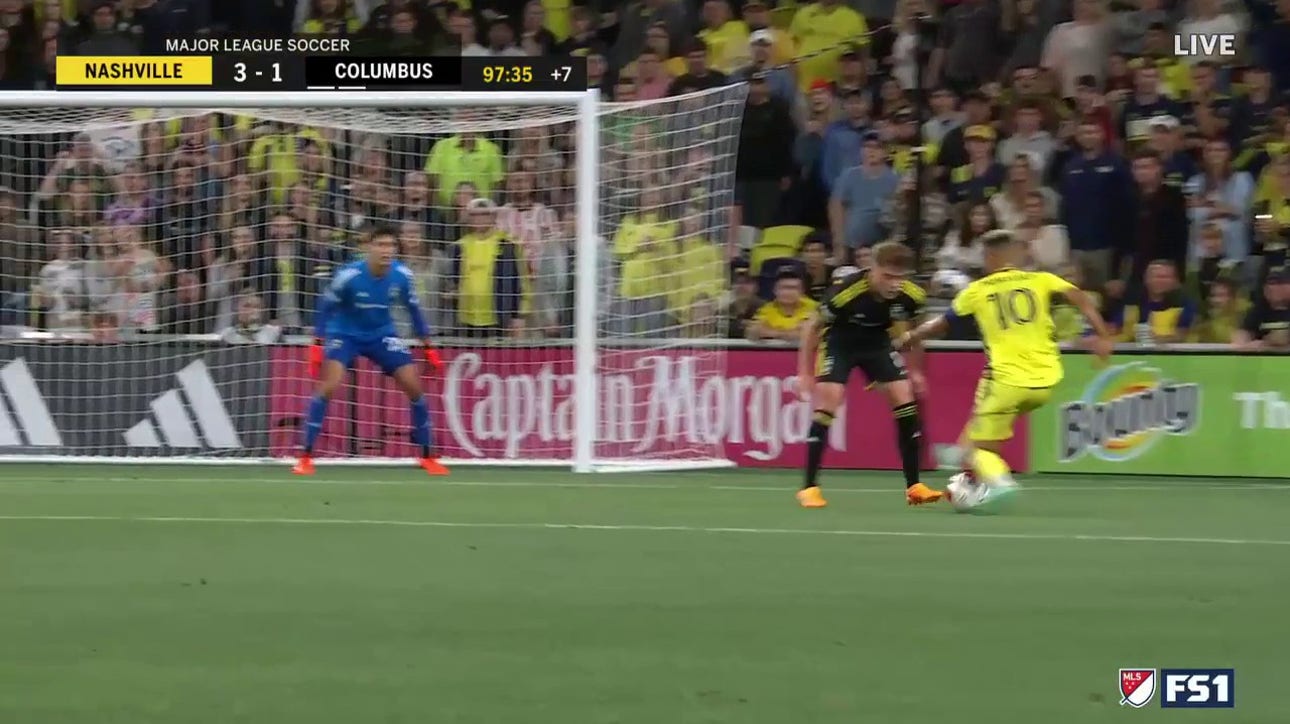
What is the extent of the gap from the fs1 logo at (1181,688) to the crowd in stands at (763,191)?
974cm

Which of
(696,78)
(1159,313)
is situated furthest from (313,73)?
(1159,313)

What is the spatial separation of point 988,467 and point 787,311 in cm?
494

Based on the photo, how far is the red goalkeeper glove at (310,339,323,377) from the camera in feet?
53.1

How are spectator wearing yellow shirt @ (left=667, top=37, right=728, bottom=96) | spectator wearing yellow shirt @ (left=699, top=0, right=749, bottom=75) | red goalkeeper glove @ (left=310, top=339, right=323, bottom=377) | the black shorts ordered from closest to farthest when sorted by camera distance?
the black shorts
red goalkeeper glove @ (left=310, top=339, right=323, bottom=377)
spectator wearing yellow shirt @ (left=667, top=37, right=728, bottom=96)
spectator wearing yellow shirt @ (left=699, top=0, right=749, bottom=75)

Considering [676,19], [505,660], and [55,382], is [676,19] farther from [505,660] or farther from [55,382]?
[505,660]

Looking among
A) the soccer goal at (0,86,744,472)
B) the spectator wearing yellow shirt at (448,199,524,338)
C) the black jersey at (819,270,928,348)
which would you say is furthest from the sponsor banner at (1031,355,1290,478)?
the spectator wearing yellow shirt at (448,199,524,338)

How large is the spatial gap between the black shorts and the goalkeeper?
370 cm

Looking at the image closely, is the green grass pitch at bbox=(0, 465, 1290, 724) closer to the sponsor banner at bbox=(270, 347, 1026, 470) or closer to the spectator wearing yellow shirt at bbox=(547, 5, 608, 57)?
the sponsor banner at bbox=(270, 347, 1026, 470)

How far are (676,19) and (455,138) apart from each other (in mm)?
3221

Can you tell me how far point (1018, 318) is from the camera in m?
12.7

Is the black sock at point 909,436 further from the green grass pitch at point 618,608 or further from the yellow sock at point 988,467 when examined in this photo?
the yellow sock at point 988,467

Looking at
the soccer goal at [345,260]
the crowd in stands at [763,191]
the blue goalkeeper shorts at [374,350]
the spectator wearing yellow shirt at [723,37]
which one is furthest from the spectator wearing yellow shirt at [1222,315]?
the blue goalkeeper shorts at [374,350]

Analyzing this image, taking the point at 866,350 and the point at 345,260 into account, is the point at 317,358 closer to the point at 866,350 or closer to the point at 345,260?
the point at 345,260

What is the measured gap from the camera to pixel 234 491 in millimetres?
14070
